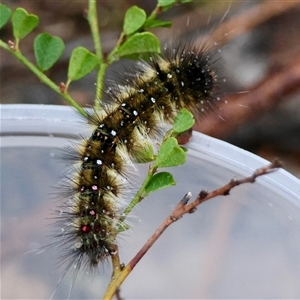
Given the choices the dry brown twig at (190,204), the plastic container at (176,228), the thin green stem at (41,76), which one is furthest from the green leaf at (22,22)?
the dry brown twig at (190,204)

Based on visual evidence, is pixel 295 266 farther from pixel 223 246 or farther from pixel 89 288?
pixel 89 288

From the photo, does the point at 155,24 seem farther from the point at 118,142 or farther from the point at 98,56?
the point at 118,142

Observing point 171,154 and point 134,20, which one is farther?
point 134,20

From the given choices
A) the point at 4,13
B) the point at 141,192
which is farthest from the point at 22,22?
the point at 141,192

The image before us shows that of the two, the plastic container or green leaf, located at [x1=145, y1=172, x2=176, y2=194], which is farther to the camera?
the plastic container

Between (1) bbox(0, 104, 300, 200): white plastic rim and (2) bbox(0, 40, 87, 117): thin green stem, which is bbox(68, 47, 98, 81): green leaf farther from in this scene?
(1) bbox(0, 104, 300, 200): white plastic rim

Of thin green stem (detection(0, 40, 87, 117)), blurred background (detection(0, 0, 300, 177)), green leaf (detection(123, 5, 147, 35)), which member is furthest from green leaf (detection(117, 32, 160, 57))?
blurred background (detection(0, 0, 300, 177))

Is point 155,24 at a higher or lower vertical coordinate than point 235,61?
higher
